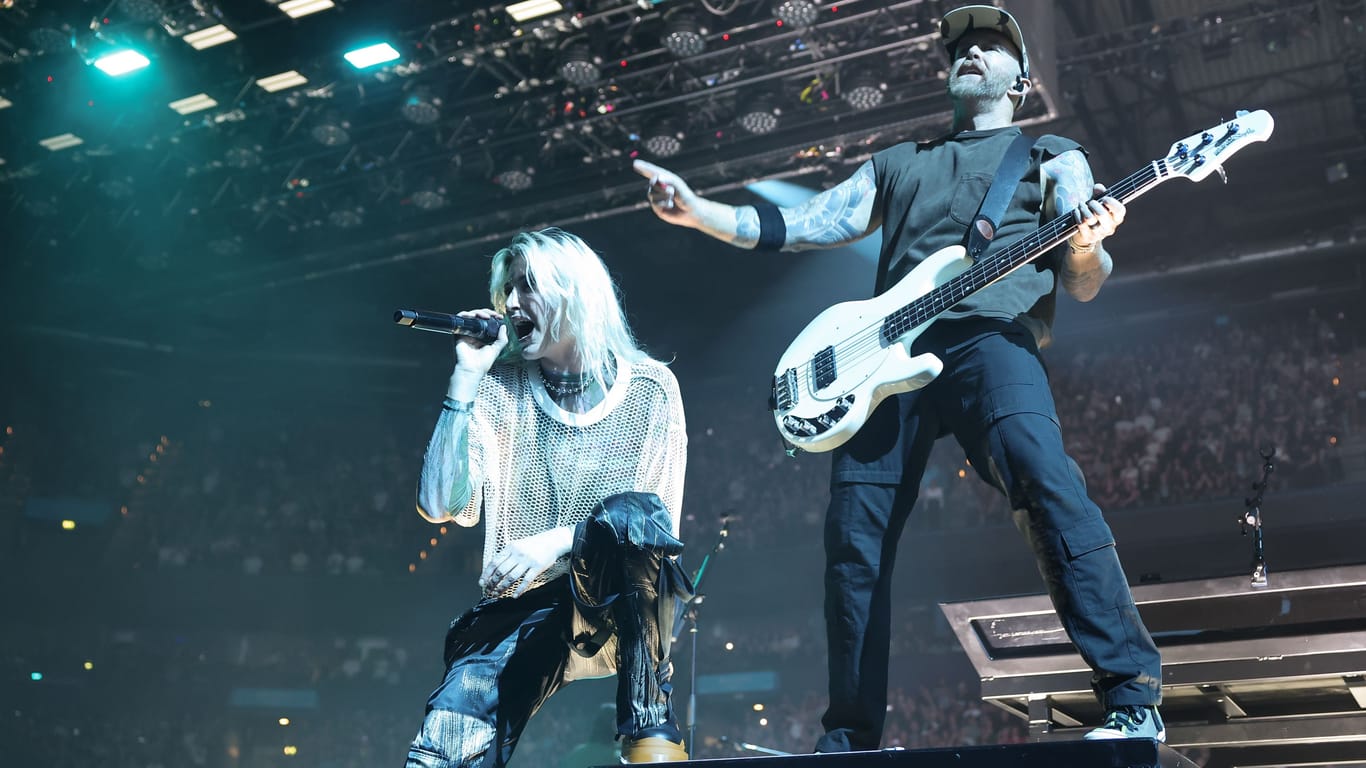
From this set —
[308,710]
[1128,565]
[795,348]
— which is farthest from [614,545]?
[308,710]

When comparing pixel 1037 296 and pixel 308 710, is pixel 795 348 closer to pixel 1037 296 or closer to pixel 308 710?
pixel 1037 296

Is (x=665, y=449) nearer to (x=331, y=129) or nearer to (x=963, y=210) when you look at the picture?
(x=963, y=210)

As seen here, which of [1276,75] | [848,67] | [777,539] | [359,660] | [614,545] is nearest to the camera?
[614,545]

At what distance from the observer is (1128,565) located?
12.1 meters

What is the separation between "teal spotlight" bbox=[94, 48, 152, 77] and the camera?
9.80 meters

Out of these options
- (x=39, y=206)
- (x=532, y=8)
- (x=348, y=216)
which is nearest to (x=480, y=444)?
(x=532, y=8)

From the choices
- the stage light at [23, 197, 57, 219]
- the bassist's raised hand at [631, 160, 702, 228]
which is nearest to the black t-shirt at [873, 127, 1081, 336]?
the bassist's raised hand at [631, 160, 702, 228]

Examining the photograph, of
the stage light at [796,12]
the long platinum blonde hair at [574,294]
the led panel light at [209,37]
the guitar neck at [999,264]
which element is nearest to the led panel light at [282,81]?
the led panel light at [209,37]

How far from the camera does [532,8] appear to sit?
362 inches

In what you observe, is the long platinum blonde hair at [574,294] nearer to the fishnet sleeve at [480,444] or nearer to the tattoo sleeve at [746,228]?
the fishnet sleeve at [480,444]

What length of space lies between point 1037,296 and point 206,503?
14103 mm

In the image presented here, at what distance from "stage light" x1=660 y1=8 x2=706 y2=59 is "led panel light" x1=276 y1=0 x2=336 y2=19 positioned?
2.59 meters

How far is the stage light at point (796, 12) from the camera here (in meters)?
8.82

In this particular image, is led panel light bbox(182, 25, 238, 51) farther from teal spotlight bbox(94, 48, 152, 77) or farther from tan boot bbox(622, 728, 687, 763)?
tan boot bbox(622, 728, 687, 763)
